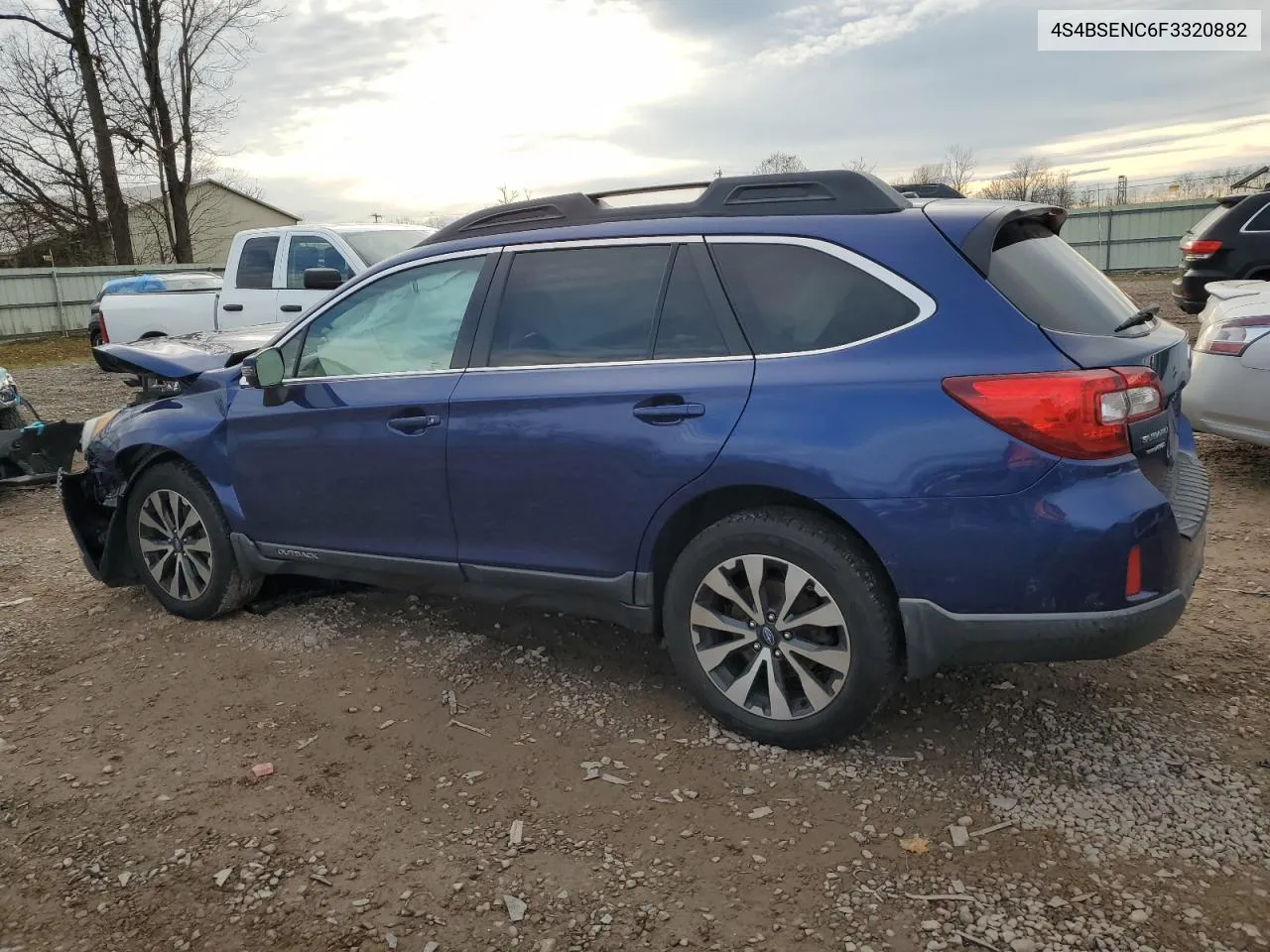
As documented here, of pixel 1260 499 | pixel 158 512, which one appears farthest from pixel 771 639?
pixel 1260 499

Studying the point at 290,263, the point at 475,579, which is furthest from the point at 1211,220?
the point at 475,579

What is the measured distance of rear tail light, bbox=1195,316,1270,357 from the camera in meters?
5.66

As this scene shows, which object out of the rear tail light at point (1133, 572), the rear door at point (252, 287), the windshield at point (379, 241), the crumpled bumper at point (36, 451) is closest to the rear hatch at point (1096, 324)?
the rear tail light at point (1133, 572)

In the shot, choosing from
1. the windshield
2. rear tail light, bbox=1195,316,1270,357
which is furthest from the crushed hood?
rear tail light, bbox=1195,316,1270,357

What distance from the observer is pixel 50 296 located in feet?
85.9

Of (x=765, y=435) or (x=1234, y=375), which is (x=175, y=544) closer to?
(x=765, y=435)

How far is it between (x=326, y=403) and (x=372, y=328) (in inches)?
14.5

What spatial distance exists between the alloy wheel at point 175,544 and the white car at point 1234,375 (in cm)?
527

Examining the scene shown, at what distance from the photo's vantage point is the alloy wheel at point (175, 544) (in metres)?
4.63

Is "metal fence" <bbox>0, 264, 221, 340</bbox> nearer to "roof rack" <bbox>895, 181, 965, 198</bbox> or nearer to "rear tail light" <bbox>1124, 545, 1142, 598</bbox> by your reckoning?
"roof rack" <bbox>895, 181, 965, 198</bbox>

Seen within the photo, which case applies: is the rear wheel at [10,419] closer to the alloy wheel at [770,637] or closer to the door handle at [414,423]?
the door handle at [414,423]

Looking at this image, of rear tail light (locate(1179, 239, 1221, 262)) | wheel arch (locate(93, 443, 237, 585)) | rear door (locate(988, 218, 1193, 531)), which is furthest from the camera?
rear tail light (locate(1179, 239, 1221, 262))

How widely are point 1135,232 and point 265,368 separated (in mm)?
28001

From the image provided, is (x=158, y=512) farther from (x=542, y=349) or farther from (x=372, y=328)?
(x=542, y=349)
